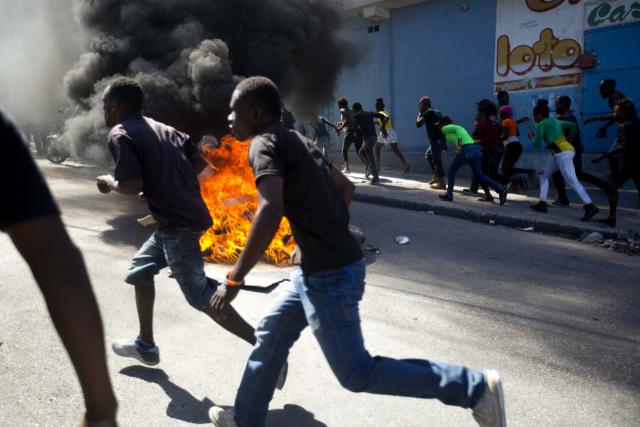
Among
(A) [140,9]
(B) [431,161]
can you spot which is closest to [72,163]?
(A) [140,9]

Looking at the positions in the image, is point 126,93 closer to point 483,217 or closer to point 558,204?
point 483,217

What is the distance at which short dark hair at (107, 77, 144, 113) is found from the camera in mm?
2971

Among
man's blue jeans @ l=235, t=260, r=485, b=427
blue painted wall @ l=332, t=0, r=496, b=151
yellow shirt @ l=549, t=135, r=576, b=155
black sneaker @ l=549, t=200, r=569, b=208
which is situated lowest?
black sneaker @ l=549, t=200, r=569, b=208

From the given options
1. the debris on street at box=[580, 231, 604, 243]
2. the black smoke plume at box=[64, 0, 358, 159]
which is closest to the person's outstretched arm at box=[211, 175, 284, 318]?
the black smoke plume at box=[64, 0, 358, 159]

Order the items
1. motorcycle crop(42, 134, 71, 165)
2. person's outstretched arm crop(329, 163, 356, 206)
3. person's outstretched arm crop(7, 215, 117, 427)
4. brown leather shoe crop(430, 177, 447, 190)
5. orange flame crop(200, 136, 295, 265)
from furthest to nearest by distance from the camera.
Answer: motorcycle crop(42, 134, 71, 165)
brown leather shoe crop(430, 177, 447, 190)
orange flame crop(200, 136, 295, 265)
person's outstretched arm crop(329, 163, 356, 206)
person's outstretched arm crop(7, 215, 117, 427)

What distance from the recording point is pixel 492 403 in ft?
6.73

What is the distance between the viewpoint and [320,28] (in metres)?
10.4

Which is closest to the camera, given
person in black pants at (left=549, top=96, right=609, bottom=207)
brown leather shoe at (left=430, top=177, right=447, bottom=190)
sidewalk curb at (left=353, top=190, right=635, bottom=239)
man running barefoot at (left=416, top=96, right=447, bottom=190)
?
sidewalk curb at (left=353, top=190, right=635, bottom=239)

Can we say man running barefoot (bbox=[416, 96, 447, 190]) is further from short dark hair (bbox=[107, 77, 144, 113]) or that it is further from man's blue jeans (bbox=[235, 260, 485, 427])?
man's blue jeans (bbox=[235, 260, 485, 427])

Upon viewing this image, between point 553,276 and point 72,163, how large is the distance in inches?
529

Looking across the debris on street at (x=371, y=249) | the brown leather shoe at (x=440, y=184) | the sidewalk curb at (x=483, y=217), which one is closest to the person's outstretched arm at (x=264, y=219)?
the debris on street at (x=371, y=249)

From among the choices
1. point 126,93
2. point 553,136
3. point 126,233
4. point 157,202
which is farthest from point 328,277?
point 553,136

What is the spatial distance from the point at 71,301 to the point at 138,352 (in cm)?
214

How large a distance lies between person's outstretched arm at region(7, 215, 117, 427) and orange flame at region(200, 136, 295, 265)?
4167 millimetres
